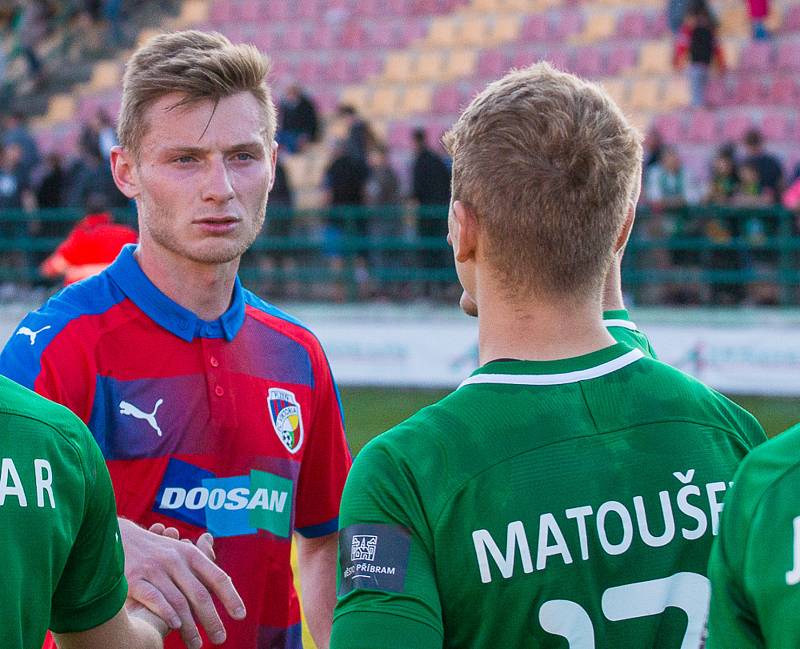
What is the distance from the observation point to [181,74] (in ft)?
9.96

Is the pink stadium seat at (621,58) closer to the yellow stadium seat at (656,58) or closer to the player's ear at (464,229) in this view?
the yellow stadium seat at (656,58)

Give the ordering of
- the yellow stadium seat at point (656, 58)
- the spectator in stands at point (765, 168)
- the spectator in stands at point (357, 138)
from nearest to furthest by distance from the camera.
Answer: the spectator in stands at point (765, 168) < the spectator in stands at point (357, 138) < the yellow stadium seat at point (656, 58)

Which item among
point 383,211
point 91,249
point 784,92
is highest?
point 784,92

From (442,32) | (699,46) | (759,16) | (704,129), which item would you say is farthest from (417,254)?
(442,32)

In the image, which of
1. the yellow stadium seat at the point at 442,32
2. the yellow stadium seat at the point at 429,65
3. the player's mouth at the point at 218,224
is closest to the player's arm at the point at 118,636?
the player's mouth at the point at 218,224

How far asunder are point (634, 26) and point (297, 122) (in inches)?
188

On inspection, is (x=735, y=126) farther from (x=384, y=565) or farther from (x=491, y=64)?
(x=384, y=565)

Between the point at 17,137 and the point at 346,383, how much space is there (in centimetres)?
600

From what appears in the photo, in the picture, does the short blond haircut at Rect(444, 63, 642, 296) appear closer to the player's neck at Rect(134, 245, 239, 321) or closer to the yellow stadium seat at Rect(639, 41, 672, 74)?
the player's neck at Rect(134, 245, 239, 321)

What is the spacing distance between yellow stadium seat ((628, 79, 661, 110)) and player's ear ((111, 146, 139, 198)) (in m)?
14.8

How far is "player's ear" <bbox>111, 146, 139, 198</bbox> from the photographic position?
313cm

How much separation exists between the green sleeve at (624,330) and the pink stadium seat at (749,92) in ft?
48.0

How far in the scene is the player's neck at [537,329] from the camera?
2.16 metres

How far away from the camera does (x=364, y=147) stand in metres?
15.5
